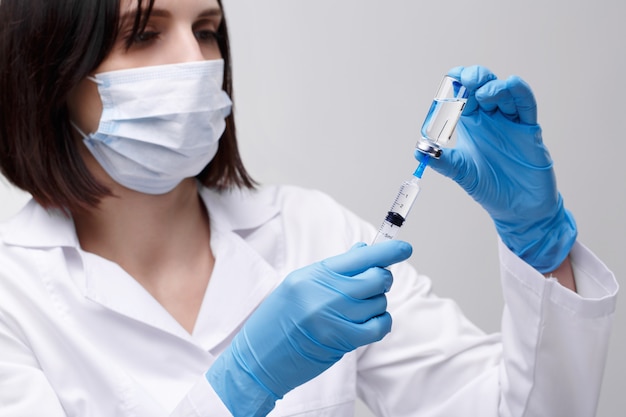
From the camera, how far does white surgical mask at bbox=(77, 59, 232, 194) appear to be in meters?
1.38

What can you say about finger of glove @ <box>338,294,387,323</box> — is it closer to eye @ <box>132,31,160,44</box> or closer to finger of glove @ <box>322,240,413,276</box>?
finger of glove @ <box>322,240,413,276</box>

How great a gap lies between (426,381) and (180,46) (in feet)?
2.43

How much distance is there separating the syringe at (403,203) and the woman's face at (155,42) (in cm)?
47

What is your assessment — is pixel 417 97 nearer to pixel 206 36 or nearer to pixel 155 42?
pixel 206 36

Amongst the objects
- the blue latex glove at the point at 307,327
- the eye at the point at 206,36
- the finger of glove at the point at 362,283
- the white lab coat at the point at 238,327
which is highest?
the eye at the point at 206,36

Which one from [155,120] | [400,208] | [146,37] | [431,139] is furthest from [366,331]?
[146,37]

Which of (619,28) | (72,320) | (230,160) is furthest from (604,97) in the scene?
(72,320)

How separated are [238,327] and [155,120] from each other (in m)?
0.40

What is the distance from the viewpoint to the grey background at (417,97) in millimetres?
2018

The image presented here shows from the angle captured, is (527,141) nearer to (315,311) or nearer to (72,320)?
(315,311)

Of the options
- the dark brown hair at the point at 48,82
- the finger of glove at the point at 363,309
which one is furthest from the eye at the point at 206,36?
the finger of glove at the point at 363,309

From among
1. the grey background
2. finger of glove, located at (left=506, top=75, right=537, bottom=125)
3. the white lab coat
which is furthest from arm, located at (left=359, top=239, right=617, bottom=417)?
the grey background

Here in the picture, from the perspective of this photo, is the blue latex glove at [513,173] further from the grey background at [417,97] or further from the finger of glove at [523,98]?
the grey background at [417,97]

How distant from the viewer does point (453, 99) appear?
1165mm
